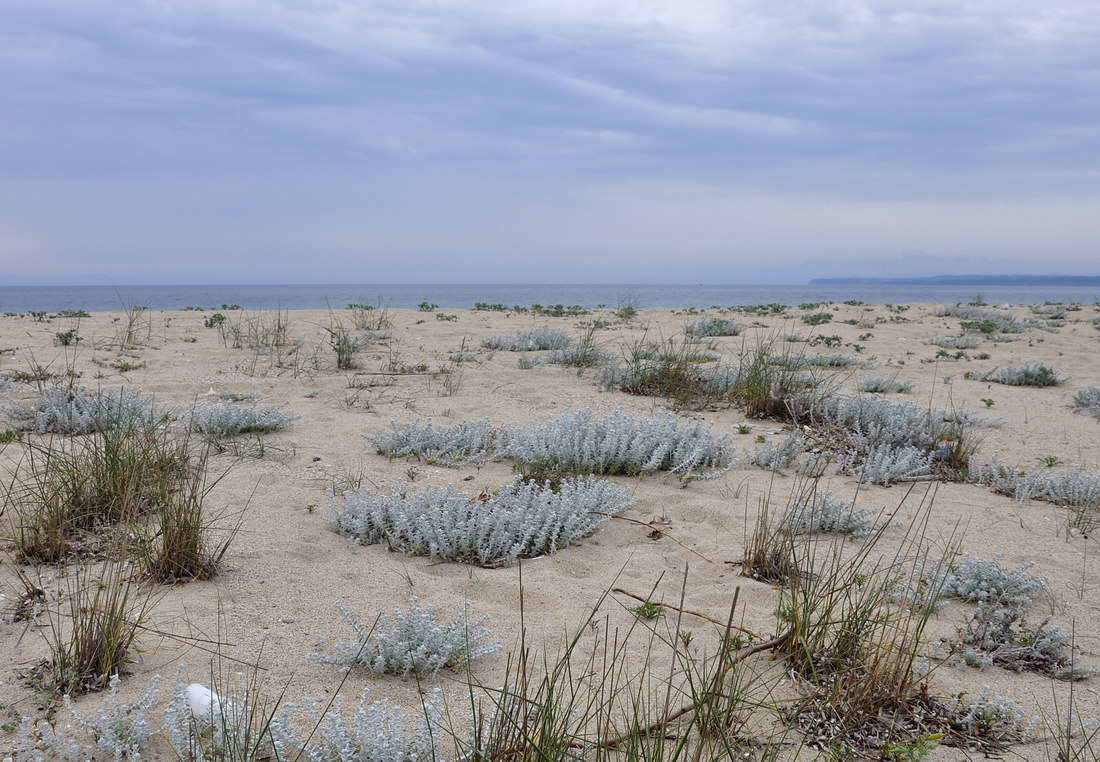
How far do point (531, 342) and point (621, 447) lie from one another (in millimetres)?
5342

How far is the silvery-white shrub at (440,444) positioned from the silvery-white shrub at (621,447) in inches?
6.3

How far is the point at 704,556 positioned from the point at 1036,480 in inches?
91.9

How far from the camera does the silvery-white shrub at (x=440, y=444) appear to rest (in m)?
4.77

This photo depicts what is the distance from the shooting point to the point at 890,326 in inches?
563

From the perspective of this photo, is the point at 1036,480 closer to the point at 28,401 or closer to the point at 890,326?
the point at 28,401

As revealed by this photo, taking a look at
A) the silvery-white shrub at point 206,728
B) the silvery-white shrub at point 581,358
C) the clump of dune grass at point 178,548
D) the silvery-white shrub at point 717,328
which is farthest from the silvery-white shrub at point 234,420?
the silvery-white shrub at point 717,328

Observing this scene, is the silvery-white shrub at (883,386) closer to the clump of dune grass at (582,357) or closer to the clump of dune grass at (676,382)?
the clump of dune grass at (676,382)

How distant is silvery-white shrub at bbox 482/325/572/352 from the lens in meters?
9.66

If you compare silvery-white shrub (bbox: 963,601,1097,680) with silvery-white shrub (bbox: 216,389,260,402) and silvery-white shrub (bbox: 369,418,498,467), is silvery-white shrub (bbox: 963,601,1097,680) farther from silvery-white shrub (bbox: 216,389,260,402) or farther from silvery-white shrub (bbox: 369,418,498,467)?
silvery-white shrub (bbox: 216,389,260,402)

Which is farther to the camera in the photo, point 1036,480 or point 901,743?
point 1036,480

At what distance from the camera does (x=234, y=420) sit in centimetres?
517

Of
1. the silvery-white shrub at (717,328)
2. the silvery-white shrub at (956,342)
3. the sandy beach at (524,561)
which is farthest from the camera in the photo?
the silvery-white shrub at (717,328)

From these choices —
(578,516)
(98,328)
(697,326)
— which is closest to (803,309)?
(697,326)

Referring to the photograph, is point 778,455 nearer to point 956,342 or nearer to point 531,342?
point 531,342
